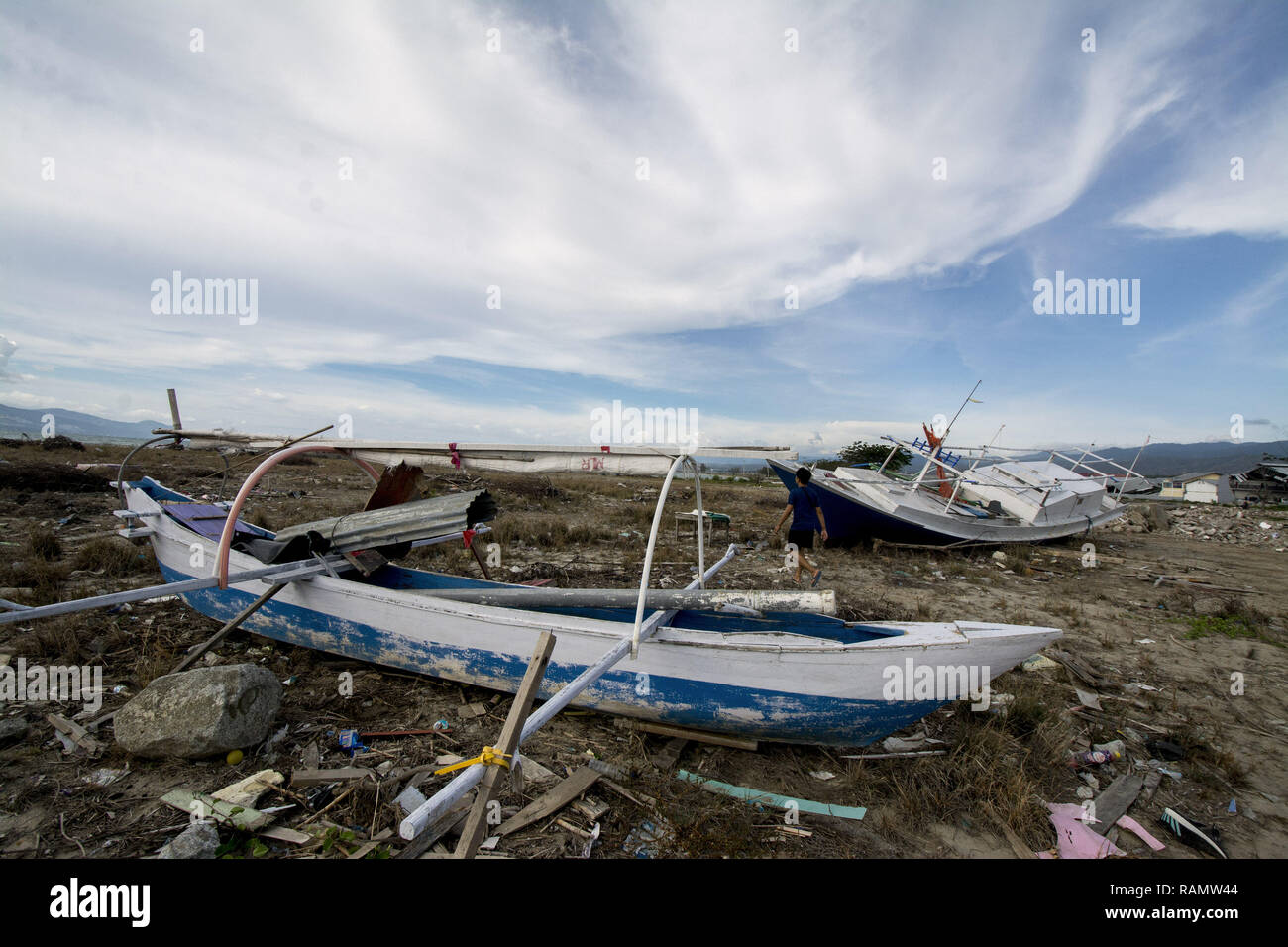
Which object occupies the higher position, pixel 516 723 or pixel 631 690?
pixel 516 723

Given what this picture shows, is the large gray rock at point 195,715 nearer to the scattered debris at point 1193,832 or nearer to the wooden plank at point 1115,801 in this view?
the wooden plank at point 1115,801

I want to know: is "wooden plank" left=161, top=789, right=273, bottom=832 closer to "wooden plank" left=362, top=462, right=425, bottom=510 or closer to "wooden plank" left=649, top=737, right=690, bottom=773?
"wooden plank" left=649, top=737, right=690, bottom=773

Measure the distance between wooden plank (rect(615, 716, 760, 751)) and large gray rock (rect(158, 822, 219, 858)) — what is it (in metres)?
2.46

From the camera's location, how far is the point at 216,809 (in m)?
2.94

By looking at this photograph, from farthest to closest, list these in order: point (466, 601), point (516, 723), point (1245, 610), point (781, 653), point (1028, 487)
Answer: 1. point (1028, 487)
2. point (1245, 610)
3. point (466, 601)
4. point (781, 653)
5. point (516, 723)

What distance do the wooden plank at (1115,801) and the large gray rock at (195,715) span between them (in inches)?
214

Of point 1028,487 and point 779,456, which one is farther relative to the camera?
point 1028,487

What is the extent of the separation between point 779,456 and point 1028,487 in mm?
11847

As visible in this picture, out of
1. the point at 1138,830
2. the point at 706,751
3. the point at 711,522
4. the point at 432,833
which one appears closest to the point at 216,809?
the point at 432,833

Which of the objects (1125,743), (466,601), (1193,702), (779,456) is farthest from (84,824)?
(1193,702)

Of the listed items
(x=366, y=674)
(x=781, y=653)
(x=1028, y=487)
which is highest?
(x=1028, y=487)

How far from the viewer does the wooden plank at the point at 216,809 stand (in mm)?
2836
